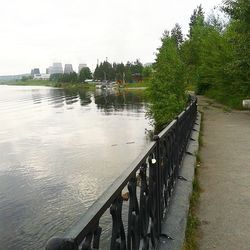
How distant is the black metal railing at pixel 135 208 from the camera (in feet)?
5.72

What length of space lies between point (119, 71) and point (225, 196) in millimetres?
147138

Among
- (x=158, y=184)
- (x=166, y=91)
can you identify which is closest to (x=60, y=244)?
(x=158, y=184)

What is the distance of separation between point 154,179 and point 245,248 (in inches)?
53.3

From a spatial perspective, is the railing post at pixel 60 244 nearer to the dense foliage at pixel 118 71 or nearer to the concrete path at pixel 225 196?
the concrete path at pixel 225 196

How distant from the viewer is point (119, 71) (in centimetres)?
15088

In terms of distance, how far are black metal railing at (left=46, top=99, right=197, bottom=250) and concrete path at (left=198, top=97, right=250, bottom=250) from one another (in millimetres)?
645

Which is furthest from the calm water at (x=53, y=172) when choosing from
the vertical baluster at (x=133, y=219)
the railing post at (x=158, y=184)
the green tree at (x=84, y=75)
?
the green tree at (x=84, y=75)

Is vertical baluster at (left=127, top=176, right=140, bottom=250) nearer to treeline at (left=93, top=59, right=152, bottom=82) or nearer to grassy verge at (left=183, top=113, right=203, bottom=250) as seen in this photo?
grassy verge at (left=183, top=113, right=203, bottom=250)

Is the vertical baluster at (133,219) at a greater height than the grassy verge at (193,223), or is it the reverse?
the vertical baluster at (133,219)

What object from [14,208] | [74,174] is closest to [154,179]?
[14,208]

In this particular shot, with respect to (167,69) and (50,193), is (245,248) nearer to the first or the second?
(50,193)

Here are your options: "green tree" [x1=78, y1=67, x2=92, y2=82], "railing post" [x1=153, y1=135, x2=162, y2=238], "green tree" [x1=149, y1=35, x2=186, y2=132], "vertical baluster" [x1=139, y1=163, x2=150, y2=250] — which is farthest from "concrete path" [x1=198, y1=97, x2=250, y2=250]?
"green tree" [x1=78, y1=67, x2=92, y2=82]

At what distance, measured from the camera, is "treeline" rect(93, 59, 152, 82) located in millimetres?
146250

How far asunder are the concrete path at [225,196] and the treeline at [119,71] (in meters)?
136
